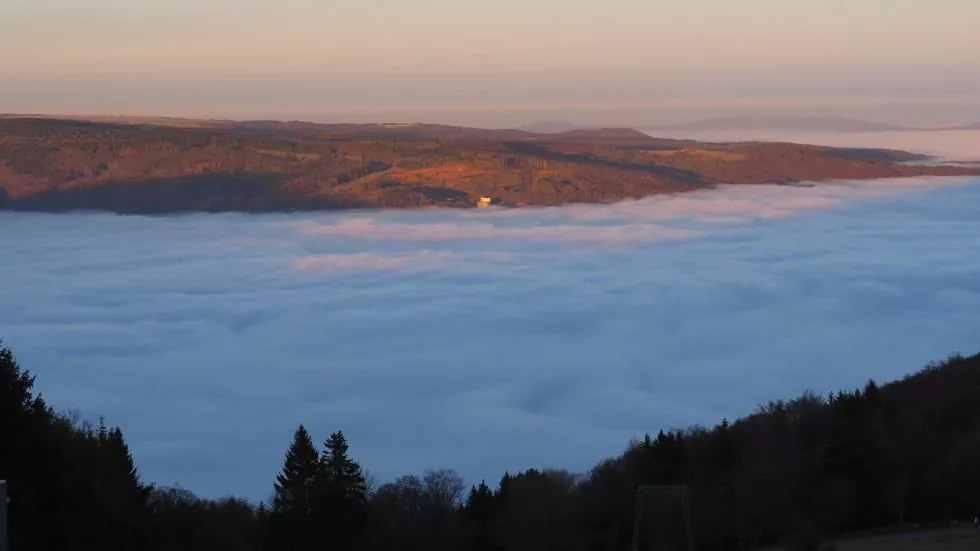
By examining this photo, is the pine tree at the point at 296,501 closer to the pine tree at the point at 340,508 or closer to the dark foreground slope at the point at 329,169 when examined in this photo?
the pine tree at the point at 340,508

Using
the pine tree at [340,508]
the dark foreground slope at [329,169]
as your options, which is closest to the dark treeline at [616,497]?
the pine tree at [340,508]

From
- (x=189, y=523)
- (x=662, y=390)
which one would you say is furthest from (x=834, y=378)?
(x=189, y=523)

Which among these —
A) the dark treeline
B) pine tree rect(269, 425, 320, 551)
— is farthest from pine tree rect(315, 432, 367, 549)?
pine tree rect(269, 425, 320, 551)

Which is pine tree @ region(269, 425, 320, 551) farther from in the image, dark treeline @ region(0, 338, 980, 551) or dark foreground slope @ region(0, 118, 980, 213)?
dark foreground slope @ region(0, 118, 980, 213)

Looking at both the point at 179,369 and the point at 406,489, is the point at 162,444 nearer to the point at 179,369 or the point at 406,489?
the point at 179,369

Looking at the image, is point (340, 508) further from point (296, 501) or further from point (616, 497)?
point (616, 497)
